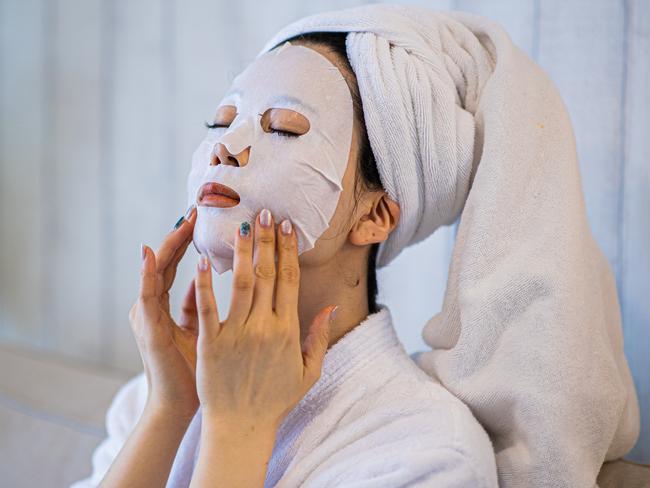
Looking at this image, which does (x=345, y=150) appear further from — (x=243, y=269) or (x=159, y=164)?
(x=159, y=164)

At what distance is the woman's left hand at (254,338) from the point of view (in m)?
0.81

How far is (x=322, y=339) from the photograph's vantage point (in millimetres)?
905

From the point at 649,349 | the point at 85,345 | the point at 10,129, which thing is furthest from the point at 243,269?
the point at 10,129

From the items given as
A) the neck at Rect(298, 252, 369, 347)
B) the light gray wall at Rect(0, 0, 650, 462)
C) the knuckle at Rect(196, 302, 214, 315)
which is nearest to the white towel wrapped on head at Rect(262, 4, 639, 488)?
the neck at Rect(298, 252, 369, 347)

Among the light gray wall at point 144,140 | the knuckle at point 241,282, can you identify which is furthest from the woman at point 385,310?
the light gray wall at point 144,140

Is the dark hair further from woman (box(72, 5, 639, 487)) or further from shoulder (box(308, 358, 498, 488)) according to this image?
Result: shoulder (box(308, 358, 498, 488))

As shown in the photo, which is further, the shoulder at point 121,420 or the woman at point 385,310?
the shoulder at point 121,420

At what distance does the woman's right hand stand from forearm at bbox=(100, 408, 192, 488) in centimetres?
1

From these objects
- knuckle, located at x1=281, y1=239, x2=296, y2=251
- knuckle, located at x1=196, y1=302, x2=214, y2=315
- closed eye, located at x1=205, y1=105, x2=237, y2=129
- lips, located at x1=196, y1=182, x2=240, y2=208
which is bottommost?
knuckle, located at x1=196, y1=302, x2=214, y2=315

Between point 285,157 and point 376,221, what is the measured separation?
18cm

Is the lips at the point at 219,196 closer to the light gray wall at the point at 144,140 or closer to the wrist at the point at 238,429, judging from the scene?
the wrist at the point at 238,429

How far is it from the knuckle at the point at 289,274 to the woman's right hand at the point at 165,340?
18 centimetres

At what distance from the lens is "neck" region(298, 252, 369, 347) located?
990mm

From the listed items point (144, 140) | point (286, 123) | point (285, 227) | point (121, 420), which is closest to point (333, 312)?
point (285, 227)
